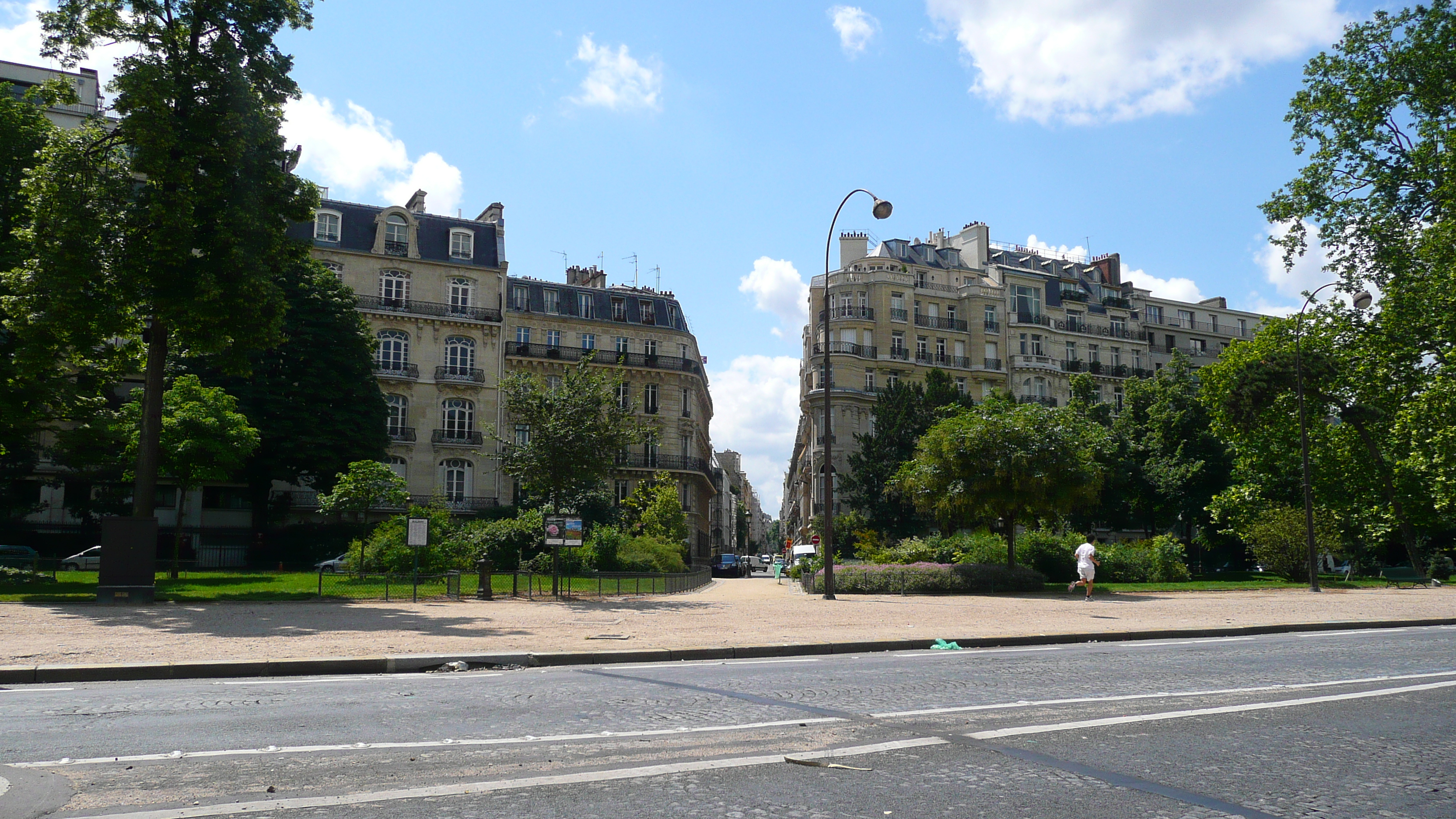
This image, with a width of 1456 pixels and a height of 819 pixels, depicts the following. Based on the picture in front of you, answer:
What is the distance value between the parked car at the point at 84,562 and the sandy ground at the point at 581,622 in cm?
1296

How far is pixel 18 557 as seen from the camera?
1201 inches

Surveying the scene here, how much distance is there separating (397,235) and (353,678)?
161 feet

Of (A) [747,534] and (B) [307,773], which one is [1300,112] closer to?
(B) [307,773]

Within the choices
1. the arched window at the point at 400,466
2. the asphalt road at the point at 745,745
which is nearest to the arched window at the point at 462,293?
the arched window at the point at 400,466

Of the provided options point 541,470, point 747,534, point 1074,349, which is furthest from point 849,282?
point 747,534

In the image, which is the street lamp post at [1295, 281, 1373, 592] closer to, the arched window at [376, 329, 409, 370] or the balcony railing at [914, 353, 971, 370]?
the balcony railing at [914, 353, 971, 370]

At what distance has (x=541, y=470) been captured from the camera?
27.2 metres

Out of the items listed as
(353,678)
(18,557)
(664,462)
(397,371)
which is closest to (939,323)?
(664,462)

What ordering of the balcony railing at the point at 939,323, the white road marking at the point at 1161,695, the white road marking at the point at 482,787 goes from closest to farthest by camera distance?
the white road marking at the point at 482,787 < the white road marking at the point at 1161,695 < the balcony railing at the point at 939,323

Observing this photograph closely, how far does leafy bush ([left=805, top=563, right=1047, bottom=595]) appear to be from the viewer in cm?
2686

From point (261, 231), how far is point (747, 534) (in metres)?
145

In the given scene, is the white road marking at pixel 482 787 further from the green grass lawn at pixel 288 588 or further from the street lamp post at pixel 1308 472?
the street lamp post at pixel 1308 472

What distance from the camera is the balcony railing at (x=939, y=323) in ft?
226

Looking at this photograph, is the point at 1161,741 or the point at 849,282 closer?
the point at 1161,741
